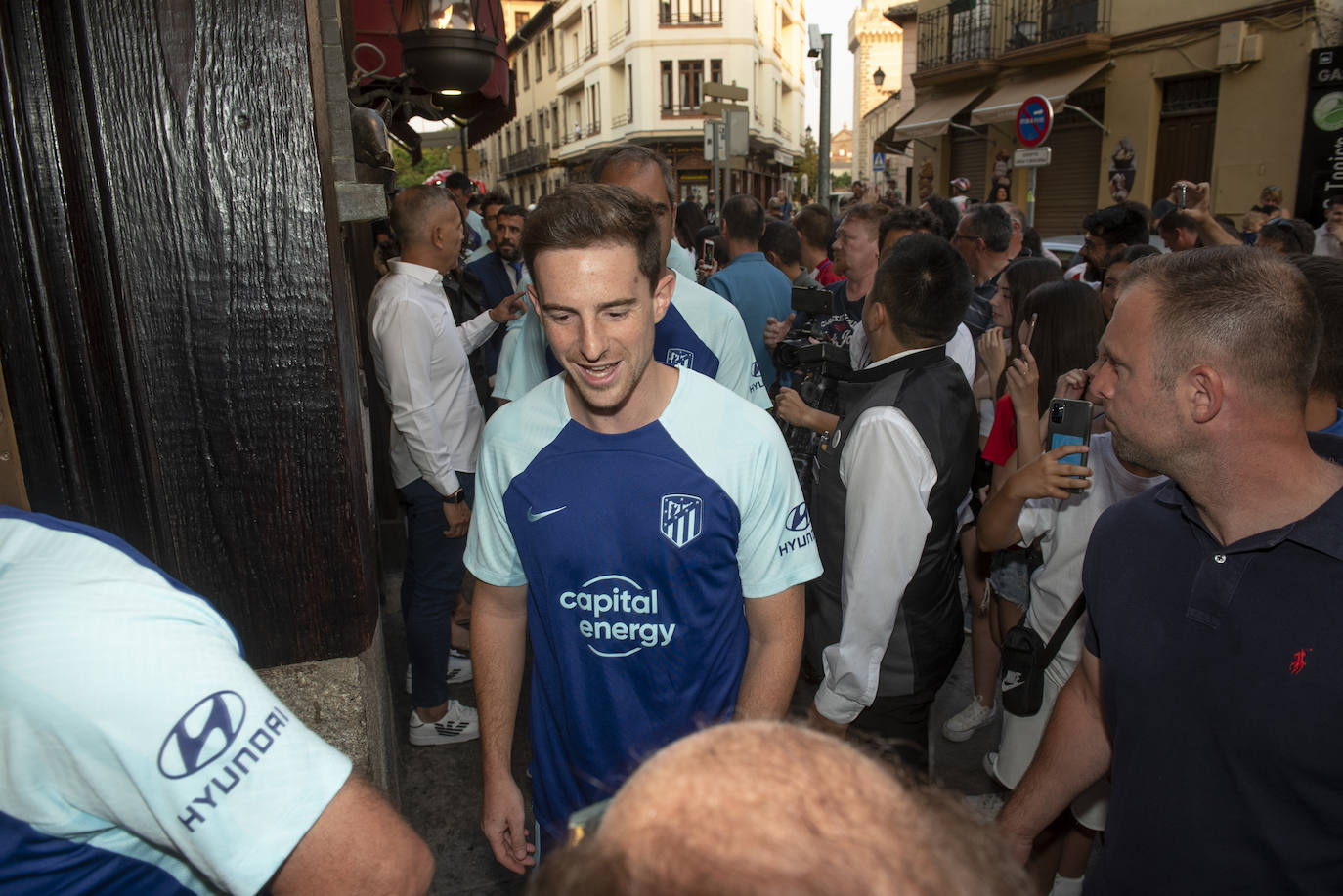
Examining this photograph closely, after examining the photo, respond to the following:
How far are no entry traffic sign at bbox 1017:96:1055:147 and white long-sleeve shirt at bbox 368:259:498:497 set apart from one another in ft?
24.1

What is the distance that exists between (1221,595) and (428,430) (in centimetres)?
304

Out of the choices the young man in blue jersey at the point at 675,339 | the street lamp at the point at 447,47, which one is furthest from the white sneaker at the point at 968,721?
the street lamp at the point at 447,47

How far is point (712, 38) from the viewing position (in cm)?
4228

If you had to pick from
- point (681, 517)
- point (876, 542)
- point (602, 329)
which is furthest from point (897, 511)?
point (602, 329)

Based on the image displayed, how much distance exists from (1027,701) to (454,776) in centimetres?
245

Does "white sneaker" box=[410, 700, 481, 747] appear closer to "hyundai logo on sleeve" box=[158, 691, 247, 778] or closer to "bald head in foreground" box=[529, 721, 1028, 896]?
"hyundai logo on sleeve" box=[158, 691, 247, 778]

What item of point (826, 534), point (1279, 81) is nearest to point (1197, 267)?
point (826, 534)

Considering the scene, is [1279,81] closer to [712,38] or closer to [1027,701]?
[1027,701]

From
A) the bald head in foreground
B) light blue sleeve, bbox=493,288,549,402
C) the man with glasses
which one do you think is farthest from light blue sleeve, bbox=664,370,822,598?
the man with glasses

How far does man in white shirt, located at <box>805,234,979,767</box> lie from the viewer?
2445 millimetres

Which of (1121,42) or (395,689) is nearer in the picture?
(395,689)

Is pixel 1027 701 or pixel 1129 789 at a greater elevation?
pixel 1129 789

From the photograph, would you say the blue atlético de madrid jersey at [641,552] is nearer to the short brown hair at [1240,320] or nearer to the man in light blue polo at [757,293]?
the short brown hair at [1240,320]

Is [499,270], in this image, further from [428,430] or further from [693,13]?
[693,13]
